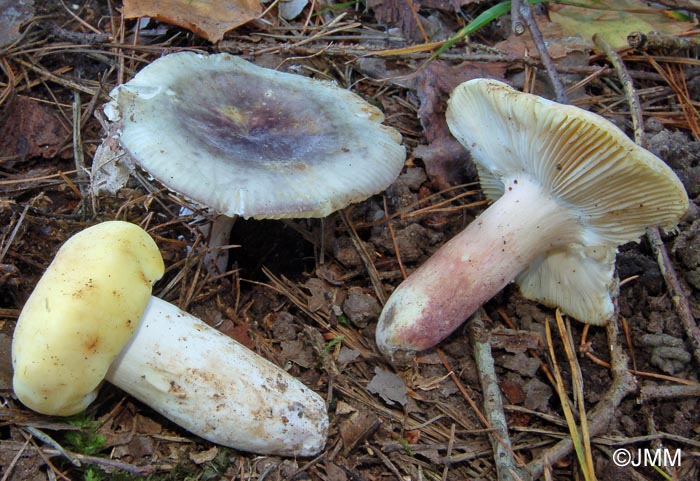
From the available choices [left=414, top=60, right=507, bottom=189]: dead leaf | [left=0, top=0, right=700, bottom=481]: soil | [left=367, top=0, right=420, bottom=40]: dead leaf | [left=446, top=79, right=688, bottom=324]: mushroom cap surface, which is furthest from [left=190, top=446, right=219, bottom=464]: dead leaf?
[left=367, top=0, right=420, bottom=40]: dead leaf

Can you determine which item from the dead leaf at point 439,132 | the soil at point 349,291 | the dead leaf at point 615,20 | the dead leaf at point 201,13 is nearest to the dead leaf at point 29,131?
the soil at point 349,291

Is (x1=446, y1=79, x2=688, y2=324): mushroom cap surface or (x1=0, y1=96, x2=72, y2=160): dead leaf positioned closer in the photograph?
(x1=446, y1=79, x2=688, y2=324): mushroom cap surface

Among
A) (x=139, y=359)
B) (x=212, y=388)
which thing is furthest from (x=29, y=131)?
(x=212, y=388)

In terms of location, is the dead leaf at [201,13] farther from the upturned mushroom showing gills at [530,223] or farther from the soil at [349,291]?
the upturned mushroom showing gills at [530,223]

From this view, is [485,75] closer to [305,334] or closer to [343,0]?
[343,0]

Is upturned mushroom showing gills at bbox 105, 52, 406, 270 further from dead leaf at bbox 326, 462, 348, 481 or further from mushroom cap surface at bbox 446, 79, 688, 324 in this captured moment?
dead leaf at bbox 326, 462, 348, 481

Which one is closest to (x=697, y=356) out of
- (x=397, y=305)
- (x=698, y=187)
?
(x=698, y=187)
